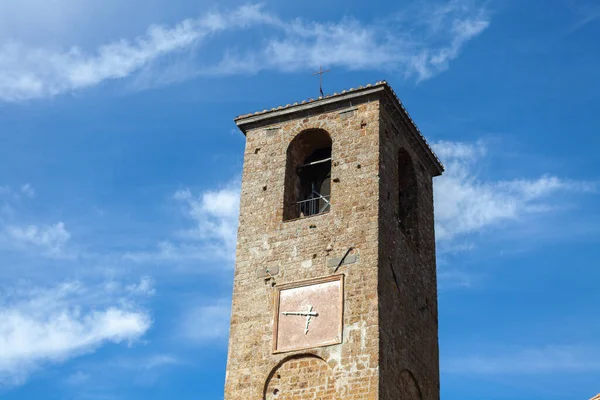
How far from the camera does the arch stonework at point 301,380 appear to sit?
62.6ft

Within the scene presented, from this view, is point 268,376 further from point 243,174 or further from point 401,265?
point 243,174

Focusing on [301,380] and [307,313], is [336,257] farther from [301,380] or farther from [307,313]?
[301,380]

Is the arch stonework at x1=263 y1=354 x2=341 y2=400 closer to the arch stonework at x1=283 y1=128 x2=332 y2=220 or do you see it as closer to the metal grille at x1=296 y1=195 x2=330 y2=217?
the arch stonework at x1=283 y1=128 x2=332 y2=220

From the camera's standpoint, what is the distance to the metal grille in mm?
22378

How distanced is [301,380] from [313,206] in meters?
4.57

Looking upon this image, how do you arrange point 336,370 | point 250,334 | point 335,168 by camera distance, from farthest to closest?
1. point 335,168
2. point 250,334
3. point 336,370

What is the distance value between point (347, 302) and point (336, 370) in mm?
1370

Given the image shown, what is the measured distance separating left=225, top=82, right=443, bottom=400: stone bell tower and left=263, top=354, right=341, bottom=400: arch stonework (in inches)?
0.9

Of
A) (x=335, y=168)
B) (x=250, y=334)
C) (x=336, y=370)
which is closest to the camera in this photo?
(x=336, y=370)

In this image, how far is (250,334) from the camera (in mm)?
20359

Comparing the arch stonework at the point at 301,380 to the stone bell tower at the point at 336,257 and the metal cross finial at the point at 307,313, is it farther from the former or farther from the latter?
the metal cross finial at the point at 307,313

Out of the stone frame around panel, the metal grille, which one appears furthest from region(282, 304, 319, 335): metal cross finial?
the metal grille

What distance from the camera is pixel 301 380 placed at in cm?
1938

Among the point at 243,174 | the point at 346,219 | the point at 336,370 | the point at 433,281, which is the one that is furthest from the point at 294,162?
the point at 336,370
